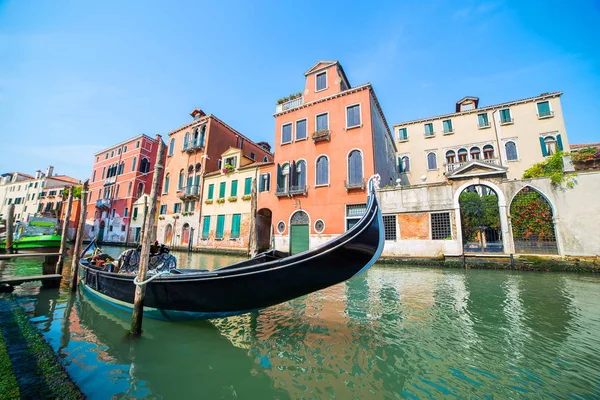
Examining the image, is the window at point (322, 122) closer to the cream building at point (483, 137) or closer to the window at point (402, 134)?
the cream building at point (483, 137)

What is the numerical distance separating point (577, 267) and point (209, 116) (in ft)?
75.1

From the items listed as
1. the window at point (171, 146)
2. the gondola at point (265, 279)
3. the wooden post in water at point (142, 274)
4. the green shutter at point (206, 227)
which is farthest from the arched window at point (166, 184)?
the wooden post in water at point (142, 274)

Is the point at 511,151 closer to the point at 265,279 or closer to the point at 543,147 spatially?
the point at 543,147

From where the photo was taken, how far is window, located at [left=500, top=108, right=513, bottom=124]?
16.4m

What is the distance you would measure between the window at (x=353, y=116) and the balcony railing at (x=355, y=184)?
3265 mm

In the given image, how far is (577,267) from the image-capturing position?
27.8 feet

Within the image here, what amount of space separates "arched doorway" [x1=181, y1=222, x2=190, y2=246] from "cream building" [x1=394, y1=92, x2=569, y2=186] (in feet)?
58.8

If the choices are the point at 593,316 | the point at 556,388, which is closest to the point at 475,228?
the point at 593,316

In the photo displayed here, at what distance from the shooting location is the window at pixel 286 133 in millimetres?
15827

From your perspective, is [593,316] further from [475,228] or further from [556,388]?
A: [475,228]

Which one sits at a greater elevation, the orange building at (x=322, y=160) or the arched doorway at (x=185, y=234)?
the orange building at (x=322, y=160)

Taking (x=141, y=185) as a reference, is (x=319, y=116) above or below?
above

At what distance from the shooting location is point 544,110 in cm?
1553

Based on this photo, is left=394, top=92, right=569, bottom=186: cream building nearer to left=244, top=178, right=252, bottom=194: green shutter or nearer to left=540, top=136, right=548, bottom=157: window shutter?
left=540, top=136, right=548, bottom=157: window shutter
